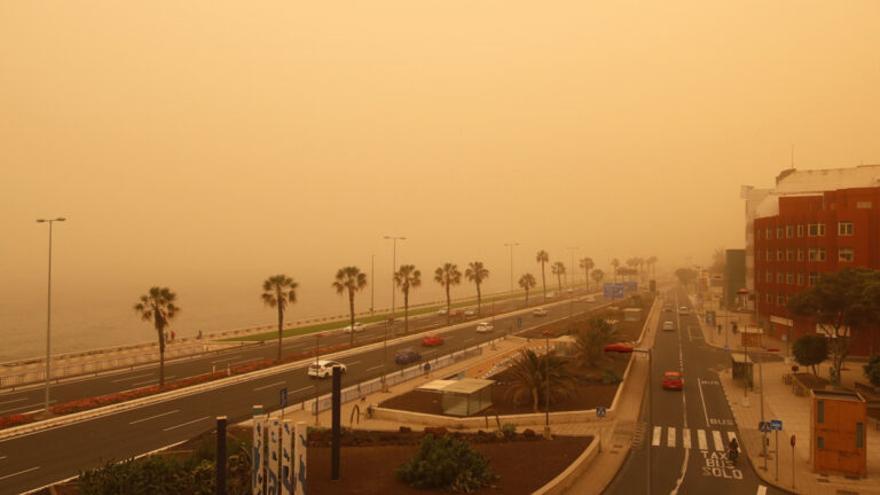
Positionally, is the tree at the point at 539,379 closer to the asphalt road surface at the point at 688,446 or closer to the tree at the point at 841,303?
the asphalt road surface at the point at 688,446

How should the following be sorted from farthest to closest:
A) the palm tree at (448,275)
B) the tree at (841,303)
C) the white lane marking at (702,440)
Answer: the palm tree at (448,275)
the tree at (841,303)
the white lane marking at (702,440)

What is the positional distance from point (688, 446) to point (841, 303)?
25896 mm

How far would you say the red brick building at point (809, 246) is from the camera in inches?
2325

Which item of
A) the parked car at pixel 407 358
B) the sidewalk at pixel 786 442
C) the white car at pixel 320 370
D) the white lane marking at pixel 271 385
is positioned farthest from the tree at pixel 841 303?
the white lane marking at pixel 271 385

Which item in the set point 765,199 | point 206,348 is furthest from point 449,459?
point 765,199

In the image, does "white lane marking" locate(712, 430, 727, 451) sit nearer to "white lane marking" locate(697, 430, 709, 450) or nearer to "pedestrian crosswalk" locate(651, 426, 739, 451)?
"pedestrian crosswalk" locate(651, 426, 739, 451)

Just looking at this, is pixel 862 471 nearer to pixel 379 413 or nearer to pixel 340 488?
pixel 340 488

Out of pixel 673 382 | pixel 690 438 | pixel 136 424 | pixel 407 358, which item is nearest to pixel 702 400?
pixel 673 382

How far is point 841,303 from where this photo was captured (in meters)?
47.2

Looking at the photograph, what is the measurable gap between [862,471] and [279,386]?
36772 mm

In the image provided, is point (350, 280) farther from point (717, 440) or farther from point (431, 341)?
point (717, 440)

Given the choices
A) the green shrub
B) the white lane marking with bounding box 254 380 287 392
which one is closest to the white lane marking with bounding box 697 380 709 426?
the green shrub

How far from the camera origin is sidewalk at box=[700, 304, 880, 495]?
2520cm

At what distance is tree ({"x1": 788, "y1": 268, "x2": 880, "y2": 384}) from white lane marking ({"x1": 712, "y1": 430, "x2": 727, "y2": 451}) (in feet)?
59.1
